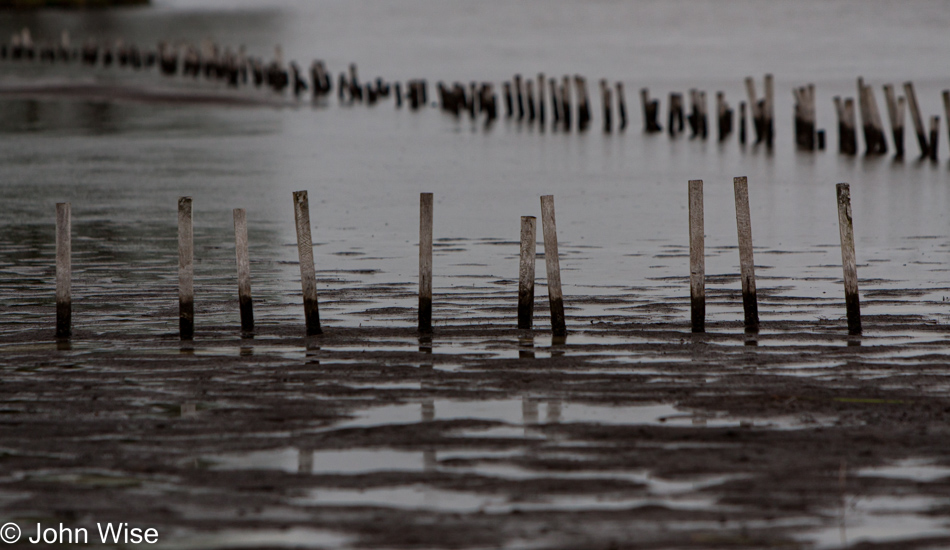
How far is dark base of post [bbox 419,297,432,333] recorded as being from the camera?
12.0m

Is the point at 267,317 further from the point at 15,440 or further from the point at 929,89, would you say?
→ the point at 929,89

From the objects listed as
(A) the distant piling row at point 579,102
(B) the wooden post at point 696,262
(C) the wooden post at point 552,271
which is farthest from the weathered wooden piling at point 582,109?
(C) the wooden post at point 552,271

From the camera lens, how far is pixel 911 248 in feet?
61.5

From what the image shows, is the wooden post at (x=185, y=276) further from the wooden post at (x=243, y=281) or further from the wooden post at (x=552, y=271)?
the wooden post at (x=552, y=271)

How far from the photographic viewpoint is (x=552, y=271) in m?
12.1

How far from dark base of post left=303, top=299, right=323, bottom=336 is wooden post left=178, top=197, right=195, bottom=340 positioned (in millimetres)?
995

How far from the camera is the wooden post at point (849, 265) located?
11.8 meters

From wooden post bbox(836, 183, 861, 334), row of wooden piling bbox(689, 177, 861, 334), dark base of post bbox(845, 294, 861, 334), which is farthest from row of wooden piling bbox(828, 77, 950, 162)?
dark base of post bbox(845, 294, 861, 334)

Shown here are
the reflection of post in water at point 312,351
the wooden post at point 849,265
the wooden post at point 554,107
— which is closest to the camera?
the reflection of post in water at point 312,351

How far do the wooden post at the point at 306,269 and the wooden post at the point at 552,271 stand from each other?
6.82ft

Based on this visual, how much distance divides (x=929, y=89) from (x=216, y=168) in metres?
39.2

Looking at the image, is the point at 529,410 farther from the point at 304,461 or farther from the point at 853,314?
the point at 853,314

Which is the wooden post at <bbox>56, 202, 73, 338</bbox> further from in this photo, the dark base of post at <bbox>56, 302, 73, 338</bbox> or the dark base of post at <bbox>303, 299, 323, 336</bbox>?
→ the dark base of post at <bbox>303, 299, 323, 336</bbox>

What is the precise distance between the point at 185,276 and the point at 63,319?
1.14 meters
